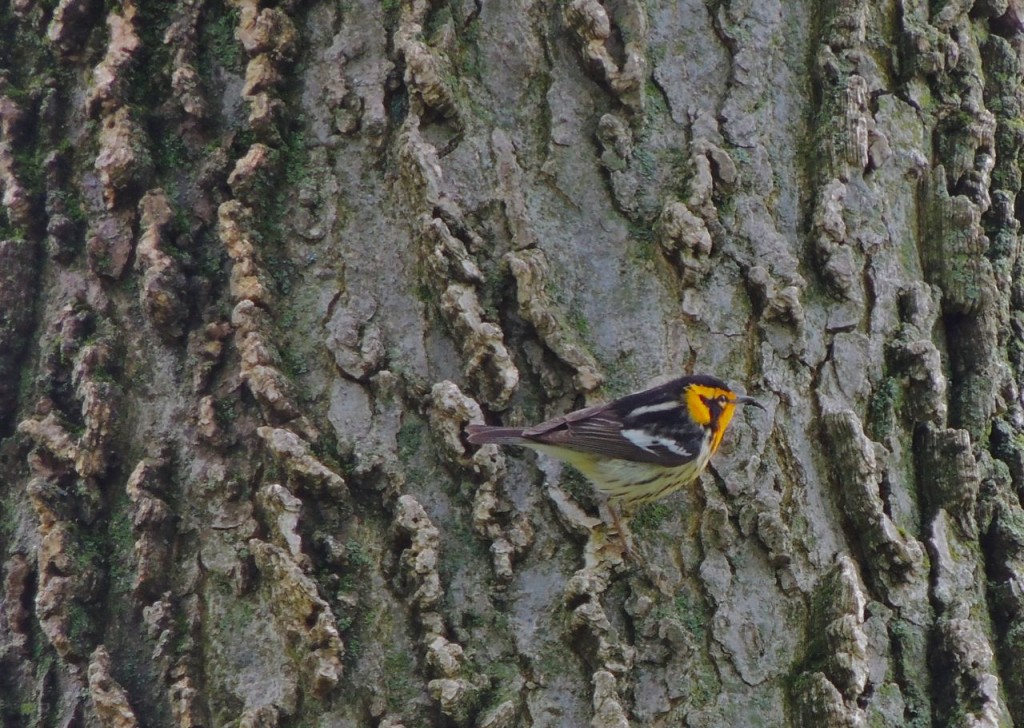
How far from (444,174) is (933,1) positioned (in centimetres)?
A: 177

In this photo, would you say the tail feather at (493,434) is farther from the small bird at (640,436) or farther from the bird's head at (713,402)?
the bird's head at (713,402)

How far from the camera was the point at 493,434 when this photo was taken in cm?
270

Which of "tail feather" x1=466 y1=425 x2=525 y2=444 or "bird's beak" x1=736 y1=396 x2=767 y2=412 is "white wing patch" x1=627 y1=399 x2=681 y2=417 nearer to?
"bird's beak" x1=736 y1=396 x2=767 y2=412

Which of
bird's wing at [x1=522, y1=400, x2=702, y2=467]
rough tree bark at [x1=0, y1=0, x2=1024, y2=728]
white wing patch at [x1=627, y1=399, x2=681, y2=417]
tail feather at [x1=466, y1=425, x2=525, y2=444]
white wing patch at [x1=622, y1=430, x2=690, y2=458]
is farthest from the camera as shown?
white wing patch at [x1=622, y1=430, x2=690, y2=458]

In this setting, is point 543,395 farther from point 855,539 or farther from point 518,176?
point 855,539

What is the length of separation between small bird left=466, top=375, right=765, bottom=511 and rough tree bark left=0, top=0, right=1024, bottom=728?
0.06 meters

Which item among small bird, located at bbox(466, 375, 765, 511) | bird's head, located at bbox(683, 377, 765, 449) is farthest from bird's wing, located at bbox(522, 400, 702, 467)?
bird's head, located at bbox(683, 377, 765, 449)

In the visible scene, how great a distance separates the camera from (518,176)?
2961 millimetres

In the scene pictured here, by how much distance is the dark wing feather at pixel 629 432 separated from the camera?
2.79 meters

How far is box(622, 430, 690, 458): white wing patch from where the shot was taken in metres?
3.20

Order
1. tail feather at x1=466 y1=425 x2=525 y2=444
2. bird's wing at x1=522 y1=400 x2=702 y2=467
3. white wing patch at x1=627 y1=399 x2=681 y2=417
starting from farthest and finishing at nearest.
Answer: white wing patch at x1=627 y1=399 x2=681 y2=417 < bird's wing at x1=522 y1=400 x2=702 y2=467 < tail feather at x1=466 y1=425 x2=525 y2=444

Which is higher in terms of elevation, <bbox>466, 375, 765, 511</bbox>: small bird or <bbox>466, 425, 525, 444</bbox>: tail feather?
<bbox>466, 425, 525, 444</bbox>: tail feather

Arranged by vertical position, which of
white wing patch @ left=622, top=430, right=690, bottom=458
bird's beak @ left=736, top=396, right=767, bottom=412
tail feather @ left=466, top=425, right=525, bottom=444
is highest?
tail feather @ left=466, top=425, right=525, bottom=444

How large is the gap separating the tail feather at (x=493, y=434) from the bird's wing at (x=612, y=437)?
2cm
